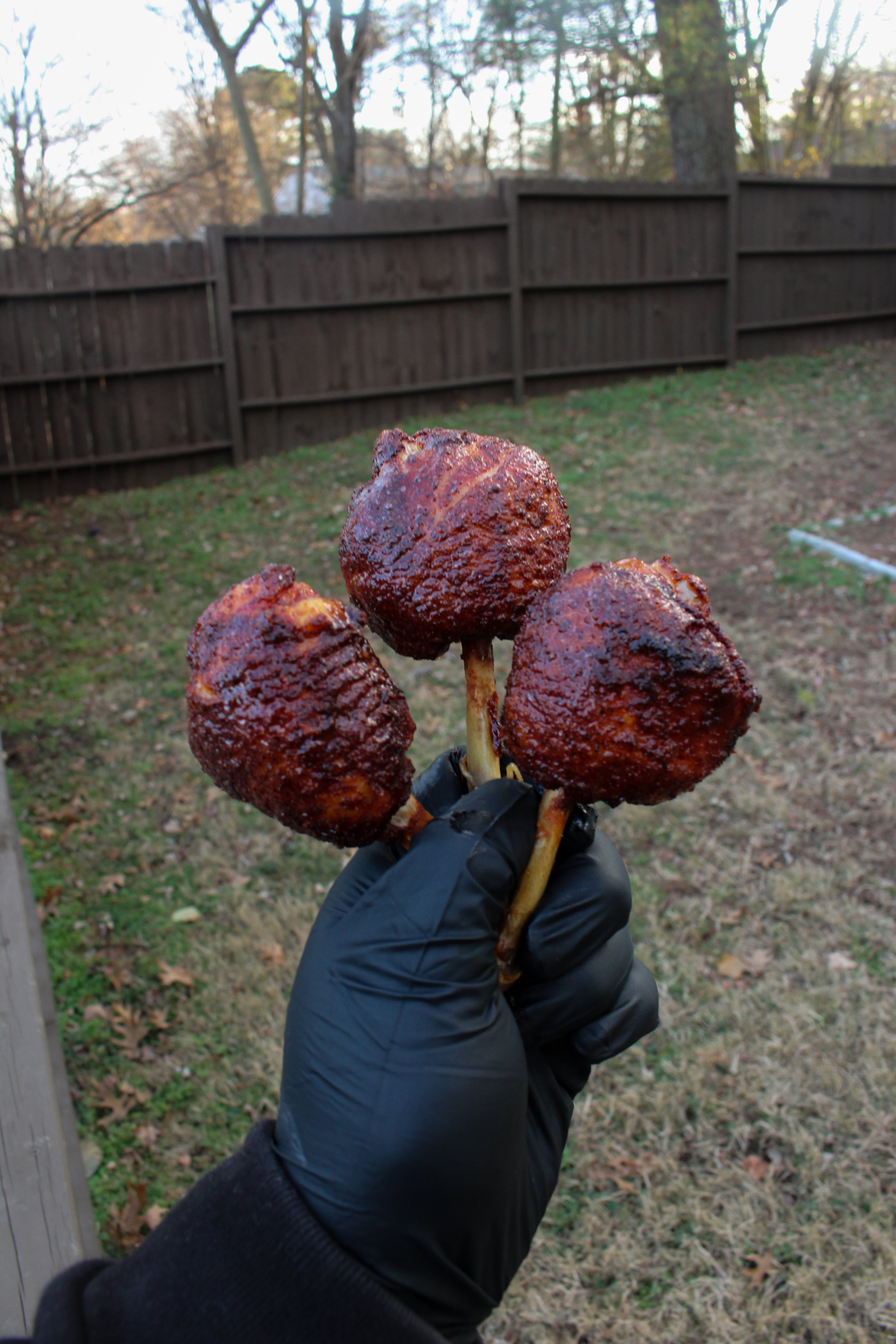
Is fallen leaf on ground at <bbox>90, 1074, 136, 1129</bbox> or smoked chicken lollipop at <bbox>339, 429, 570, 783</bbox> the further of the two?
→ fallen leaf on ground at <bbox>90, 1074, 136, 1129</bbox>

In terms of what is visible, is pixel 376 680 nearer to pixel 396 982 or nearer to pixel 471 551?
pixel 471 551

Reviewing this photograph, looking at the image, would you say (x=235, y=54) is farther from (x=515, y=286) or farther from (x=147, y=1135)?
(x=147, y=1135)

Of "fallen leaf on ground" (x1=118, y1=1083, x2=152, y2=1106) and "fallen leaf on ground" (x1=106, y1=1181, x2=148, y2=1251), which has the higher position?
"fallen leaf on ground" (x1=118, y1=1083, x2=152, y2=1106)

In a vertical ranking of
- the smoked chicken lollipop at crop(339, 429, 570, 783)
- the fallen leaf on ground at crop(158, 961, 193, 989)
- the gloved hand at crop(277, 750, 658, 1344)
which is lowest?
the fallen leaf on ground at crop(158, 961, 193, 989)

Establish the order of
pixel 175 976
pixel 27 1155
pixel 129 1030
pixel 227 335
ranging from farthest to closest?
pixel 227 335 < pixel 175 976 < pixel 129 1030 < pixel 27 1155

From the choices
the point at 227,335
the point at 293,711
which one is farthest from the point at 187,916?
the point at 227,335

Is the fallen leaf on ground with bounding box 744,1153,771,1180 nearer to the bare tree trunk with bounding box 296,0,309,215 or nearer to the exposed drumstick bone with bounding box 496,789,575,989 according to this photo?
the exposed drumstick bone with bounding box 496,789,575,989

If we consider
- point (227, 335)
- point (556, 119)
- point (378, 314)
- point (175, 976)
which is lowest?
point (175, 976)

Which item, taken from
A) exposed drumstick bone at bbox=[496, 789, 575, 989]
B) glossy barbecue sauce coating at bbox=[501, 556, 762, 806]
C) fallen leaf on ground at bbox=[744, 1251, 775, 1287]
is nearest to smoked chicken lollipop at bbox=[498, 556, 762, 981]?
glossy barbecue sauce coating at bbox=[501, 556, 762, 806]
